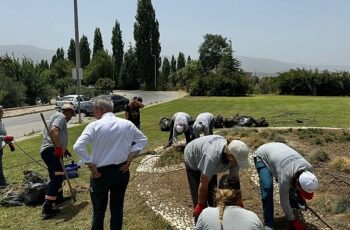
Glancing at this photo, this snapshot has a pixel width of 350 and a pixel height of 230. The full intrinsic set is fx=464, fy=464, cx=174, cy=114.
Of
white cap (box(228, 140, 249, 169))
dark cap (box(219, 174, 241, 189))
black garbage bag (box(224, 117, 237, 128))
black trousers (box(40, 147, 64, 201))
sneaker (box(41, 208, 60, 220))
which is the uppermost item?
white cap (box(228, 140, 249, 169))

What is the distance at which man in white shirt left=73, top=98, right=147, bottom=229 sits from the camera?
15.8 feet

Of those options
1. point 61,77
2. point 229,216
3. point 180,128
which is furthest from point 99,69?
point 229,216

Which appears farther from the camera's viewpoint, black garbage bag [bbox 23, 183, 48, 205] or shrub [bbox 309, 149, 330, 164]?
shrub [bbox 309, 149, 330, 164]

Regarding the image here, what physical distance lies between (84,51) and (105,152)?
263 feet

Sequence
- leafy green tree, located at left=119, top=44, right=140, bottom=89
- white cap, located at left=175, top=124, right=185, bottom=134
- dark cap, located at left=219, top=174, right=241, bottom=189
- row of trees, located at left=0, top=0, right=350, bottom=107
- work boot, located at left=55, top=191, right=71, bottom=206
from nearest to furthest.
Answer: dark cap, located at left=219, top=174, right=241, bottom=189 → work boot, located at left=55, top=191, right=71, bottom=206 → white cap, located at left=175, top=124, right=185, bottom=134 → row of trees, located at left=0, top=0, right=350, bottom=107 → leafy green tree, located at left=119, top=44, right=140, bottom=89

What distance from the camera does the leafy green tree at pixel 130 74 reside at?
71125 millimetres

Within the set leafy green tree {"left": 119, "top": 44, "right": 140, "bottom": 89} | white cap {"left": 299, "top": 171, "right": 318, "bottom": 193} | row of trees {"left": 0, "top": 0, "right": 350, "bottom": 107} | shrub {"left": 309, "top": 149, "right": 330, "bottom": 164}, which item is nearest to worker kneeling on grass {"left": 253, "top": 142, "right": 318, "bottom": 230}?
white cap {"left": 299, "top": 171, "right": 318, "bottom": 193}

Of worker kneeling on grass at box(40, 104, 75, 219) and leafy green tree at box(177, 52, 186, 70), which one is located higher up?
leafy green tree at box(177, 52, 186, 70)

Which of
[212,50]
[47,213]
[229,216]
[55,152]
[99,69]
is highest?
[212,50]

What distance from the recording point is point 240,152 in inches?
163

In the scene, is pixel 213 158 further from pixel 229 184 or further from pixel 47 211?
pixel 47 211

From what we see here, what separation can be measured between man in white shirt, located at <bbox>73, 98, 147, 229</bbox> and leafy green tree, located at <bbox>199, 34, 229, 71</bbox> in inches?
2850

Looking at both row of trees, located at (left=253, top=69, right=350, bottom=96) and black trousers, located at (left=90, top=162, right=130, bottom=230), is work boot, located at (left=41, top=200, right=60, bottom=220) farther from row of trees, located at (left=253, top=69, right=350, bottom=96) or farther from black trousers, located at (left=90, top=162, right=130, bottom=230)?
row of trees, located at (left=253, top=69, right=350, bottom=96)

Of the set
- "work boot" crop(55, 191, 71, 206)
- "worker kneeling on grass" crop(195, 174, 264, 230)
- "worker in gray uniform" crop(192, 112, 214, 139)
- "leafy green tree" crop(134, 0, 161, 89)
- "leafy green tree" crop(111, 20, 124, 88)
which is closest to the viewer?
"worker kneeling on grass" crop(195, 174, 264, 230)
